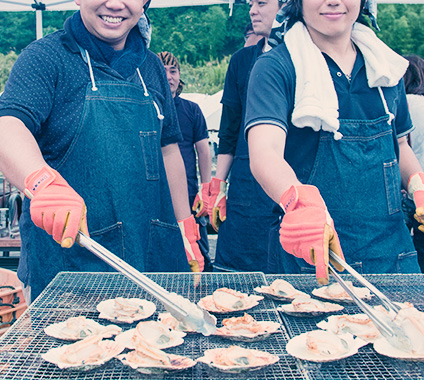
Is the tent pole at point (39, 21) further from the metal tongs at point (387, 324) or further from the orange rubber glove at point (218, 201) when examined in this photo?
the metal tongs at point (387, 324)

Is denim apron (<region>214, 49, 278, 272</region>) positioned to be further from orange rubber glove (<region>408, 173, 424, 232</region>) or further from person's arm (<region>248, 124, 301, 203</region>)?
person's arm (<region>248, 124, 301, 203</region>)

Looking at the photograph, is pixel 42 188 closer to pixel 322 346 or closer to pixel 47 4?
pixel 322 346

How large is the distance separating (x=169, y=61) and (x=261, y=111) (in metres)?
3.24

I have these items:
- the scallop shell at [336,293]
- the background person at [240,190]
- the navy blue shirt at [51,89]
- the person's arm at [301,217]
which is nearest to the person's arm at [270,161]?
the person's arm at [301,217]

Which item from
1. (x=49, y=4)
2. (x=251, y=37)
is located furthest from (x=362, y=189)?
(x=49, y=4)

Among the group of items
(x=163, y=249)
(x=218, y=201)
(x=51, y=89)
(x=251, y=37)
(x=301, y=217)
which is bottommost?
(x=218, y=201)

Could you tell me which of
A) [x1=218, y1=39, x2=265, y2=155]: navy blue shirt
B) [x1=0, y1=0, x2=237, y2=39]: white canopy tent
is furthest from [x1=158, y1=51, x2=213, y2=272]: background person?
[x1=218, y1=39, x2=265, y2=155]: navy blue shirt

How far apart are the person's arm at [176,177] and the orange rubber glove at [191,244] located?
0.16ft

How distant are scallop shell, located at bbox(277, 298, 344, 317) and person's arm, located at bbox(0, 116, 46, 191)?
36.0 inches

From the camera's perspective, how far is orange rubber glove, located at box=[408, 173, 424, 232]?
206 centimetres

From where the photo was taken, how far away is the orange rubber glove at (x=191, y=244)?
8.56 ft

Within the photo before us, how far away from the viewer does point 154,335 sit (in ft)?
5.03

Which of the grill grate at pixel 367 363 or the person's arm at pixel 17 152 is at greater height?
the person's arm at pixel 17 152

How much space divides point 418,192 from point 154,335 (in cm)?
125
